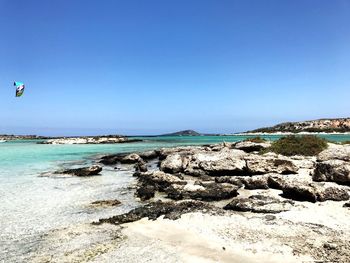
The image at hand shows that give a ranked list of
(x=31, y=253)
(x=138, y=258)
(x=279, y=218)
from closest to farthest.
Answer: (x=138, y=258) → (x=31, y=253) → (x=279, y=218)

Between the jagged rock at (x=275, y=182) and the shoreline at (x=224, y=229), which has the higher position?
the jagged rock at (x=275, y=182)

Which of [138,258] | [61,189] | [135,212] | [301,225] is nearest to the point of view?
[138,258]

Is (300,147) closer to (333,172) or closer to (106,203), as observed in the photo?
(333,172)

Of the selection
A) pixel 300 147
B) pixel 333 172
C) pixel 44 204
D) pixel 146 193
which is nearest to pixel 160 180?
pixel 146 193

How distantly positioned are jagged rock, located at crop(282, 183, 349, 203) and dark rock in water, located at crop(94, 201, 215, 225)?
3914 millimetres

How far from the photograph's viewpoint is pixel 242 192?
52.0 feet

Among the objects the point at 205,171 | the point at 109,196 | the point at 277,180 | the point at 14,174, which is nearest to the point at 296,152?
the point at 205,171

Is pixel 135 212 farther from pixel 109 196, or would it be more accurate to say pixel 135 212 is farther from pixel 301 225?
pixel 301 225

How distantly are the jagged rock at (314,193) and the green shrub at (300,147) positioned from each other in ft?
52.1

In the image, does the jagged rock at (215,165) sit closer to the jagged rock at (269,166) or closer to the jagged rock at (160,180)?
the jagged rock at (269,166)

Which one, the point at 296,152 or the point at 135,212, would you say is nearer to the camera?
the point at 135,212

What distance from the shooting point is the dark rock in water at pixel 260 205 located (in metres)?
11.7

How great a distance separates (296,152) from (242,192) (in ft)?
50.8

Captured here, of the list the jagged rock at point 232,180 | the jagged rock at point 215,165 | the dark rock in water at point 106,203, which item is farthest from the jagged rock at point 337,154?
the dark rock in water at point 106,203
